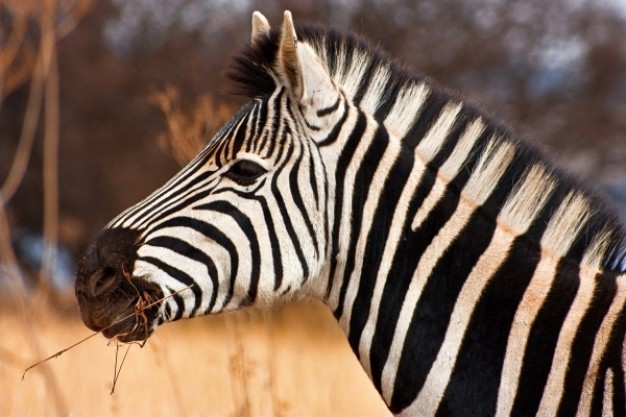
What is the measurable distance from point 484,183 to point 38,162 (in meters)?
26.2

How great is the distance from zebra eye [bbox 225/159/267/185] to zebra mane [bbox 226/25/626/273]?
0.38 m

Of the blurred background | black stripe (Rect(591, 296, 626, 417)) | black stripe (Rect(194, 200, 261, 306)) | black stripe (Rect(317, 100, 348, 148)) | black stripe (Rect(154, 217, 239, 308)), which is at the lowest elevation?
black stripe (Rect(154, 217, 239, 308))

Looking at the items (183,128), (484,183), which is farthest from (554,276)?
(183,128)

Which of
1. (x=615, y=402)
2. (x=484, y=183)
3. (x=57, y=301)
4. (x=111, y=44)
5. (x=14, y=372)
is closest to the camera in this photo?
(x=615, y=402)

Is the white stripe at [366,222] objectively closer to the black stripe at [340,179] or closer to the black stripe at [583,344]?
the black stripe at [340,179]

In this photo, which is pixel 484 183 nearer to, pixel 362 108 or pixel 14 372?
pixel 362 108

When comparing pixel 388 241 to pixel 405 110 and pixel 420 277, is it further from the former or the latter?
pixel 405 110

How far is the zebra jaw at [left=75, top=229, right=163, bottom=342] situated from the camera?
140 inches

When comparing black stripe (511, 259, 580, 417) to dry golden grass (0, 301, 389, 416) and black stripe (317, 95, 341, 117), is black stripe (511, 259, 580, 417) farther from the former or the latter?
dry golden grass (0, 301, 389, 416)

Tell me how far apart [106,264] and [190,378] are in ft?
16.6

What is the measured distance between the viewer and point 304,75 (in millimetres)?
3627

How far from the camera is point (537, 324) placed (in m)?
3.34

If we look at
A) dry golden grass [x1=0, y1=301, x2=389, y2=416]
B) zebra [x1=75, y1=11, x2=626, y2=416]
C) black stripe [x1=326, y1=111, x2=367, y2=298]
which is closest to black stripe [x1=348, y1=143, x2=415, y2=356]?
zebra [x1=75, y1=11, x2=626, y2=416]

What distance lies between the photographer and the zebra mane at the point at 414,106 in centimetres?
348
